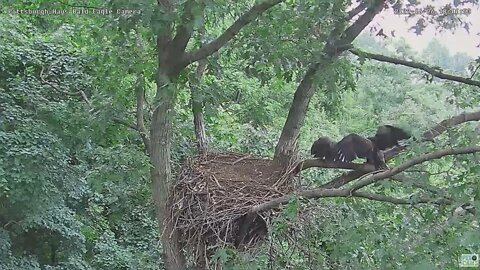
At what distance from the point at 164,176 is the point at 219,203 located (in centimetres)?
43

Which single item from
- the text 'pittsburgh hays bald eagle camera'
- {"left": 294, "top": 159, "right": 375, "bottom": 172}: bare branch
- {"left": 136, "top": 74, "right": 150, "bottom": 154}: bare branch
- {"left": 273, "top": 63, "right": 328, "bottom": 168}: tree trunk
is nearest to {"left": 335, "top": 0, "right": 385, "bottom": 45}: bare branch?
{"left": 273, "top": 63, "right": 328, "bottom": 168}: tree trunk

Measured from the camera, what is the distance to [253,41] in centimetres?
367

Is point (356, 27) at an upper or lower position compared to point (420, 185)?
upper

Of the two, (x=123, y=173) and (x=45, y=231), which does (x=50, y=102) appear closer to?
(x=123, y=173)

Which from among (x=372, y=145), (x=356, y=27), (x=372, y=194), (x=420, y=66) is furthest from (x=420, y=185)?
(x=356, y=27)

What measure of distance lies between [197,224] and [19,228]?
76.9 inches

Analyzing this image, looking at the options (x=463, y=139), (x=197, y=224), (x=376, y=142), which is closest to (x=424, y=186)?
(x=463, y=139)

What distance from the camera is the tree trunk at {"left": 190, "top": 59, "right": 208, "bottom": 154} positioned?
3596mm

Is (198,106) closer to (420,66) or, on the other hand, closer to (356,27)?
(356,27)

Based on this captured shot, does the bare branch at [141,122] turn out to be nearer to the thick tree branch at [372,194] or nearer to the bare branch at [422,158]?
the thick tree branch at [372,194]

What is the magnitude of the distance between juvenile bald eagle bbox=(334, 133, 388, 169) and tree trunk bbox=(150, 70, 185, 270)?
1.02 meters

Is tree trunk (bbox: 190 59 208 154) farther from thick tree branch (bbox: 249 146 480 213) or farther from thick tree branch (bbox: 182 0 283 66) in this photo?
thick tree branch (bbox: 249 146 480 213)

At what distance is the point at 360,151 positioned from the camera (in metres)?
3.41

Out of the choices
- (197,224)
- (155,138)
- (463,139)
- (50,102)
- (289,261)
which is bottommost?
(289,261)
